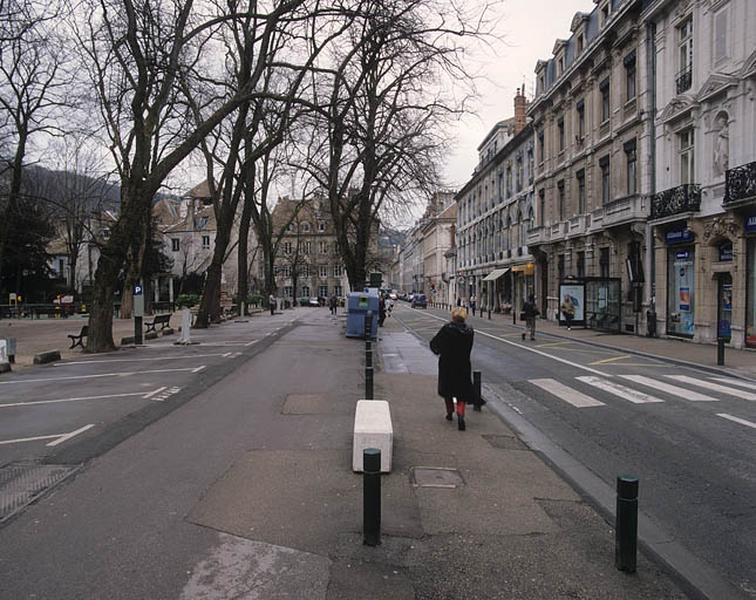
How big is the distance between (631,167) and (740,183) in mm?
9021

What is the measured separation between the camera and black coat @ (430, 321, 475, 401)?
8.70 m

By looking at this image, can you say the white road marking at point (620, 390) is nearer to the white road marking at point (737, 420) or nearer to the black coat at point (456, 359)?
the white road marking at point (737, 420)

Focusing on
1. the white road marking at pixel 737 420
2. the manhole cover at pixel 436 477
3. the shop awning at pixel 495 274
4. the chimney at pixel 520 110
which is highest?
the chimney at pixel 520 110

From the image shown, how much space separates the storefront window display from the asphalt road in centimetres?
718

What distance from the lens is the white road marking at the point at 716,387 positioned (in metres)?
11.6

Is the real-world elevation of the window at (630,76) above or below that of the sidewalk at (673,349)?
above

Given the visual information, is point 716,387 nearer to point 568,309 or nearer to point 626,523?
point 626,523

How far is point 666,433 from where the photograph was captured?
8656 millimetres

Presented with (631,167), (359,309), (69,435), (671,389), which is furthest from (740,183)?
(69,435)

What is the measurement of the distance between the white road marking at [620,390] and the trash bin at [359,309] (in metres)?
10.6

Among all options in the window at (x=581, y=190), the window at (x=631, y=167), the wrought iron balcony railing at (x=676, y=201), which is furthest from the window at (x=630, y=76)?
the window at (x=581, y=190)

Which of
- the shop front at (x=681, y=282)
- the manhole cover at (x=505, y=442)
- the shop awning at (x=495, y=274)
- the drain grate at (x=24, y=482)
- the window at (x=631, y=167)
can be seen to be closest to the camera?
the drain grate at (x=24, y=482)

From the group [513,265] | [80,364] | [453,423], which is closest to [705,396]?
[453,423]

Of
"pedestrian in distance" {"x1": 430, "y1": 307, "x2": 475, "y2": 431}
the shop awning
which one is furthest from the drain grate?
the shop awning
